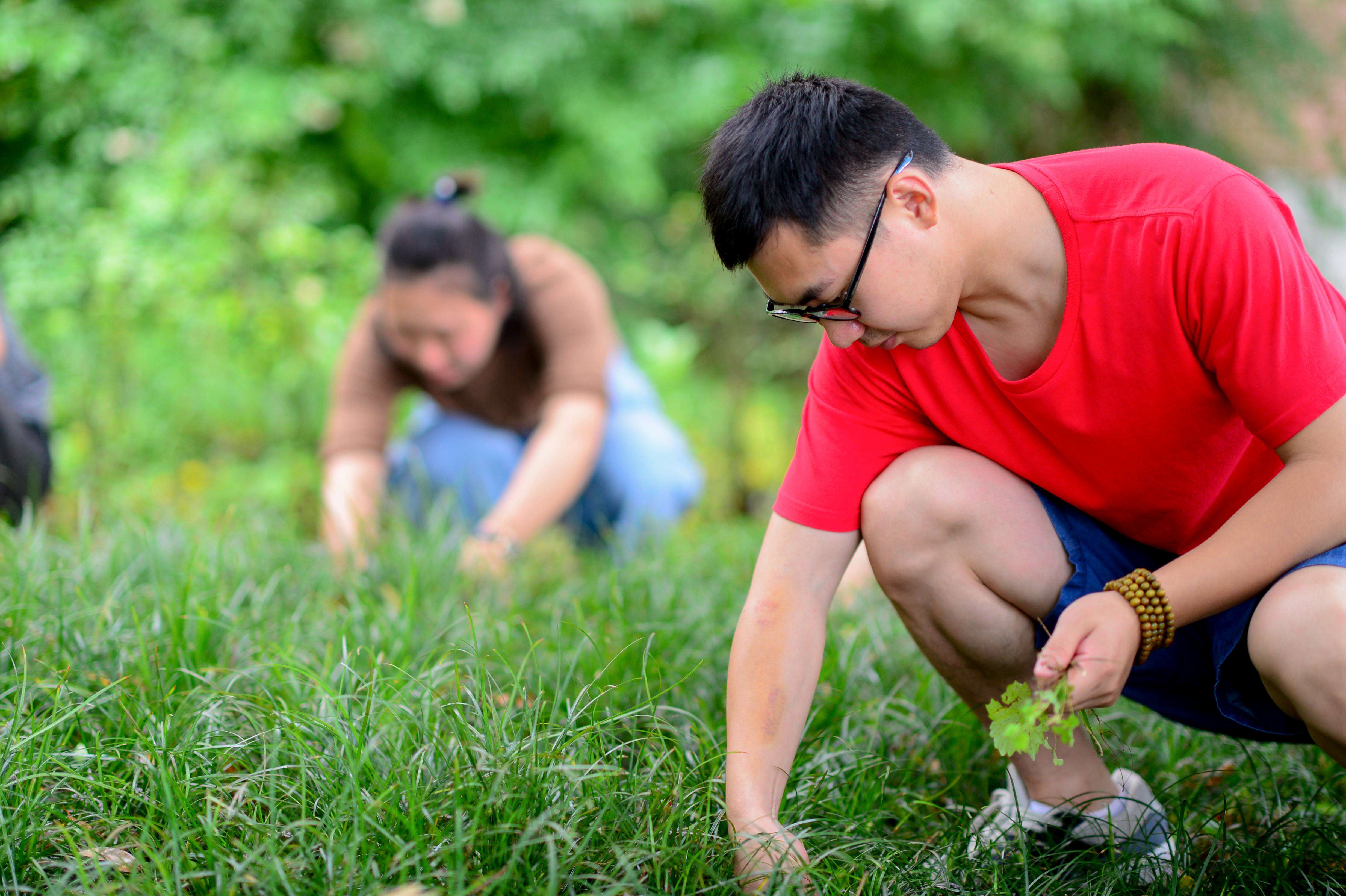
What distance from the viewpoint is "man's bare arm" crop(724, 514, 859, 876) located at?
1447 mm

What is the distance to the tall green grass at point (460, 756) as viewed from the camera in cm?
129

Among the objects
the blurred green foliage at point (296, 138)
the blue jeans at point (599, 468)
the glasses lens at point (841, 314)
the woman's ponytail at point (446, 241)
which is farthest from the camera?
the blurred green foliage at point (296, 138)

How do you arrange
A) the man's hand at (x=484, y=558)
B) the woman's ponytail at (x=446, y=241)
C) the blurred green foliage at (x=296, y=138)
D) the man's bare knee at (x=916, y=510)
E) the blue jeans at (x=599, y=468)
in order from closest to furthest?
the man's bare knee at (x=916, y=510) → the man's hand at (x=484, y=558) → the woman's ponytail at (x=446, y=241) → the blue jeans at (x=599, y=468) → the blurred green foliage at (x=296, y=138)

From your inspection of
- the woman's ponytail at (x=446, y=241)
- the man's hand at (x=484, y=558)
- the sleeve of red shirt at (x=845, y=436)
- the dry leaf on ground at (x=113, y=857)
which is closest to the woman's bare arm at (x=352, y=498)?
the man's hand at (x=484, y=558)

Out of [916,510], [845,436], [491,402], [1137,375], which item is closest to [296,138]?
[491,402]

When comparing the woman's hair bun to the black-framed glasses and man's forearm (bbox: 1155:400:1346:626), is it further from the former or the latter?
man's forearm (bbox: 1155:400:1346:626)

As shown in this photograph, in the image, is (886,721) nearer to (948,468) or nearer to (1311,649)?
(948,468)

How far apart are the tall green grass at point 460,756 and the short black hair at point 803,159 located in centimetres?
68

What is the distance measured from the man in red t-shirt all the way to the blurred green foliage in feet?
8.81

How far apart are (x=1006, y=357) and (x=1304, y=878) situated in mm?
798

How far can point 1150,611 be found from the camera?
4.41 feet

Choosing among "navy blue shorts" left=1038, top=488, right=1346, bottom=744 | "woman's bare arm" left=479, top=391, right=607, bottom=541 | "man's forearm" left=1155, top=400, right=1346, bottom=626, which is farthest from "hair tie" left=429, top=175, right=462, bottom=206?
"man's forearm" left=1155, top=400, right=1346, bottom=626

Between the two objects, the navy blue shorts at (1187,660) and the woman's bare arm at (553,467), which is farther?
the woman's bare arm at (553,467)

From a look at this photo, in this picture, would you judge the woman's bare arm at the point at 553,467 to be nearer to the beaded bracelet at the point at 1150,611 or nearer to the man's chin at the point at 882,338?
the man's chin at the point at 882,338
